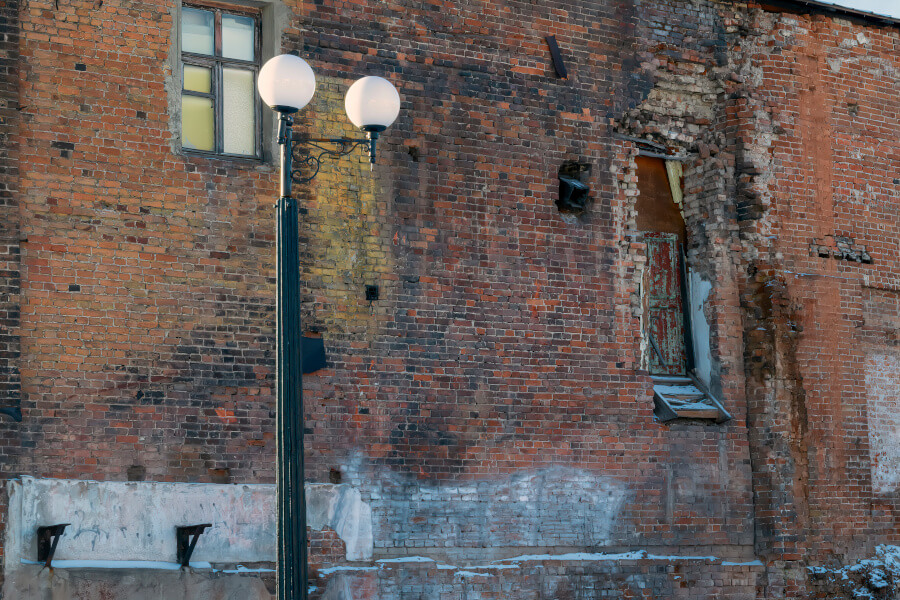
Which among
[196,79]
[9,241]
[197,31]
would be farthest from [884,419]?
[9,241]

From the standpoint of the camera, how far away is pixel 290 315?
668 cm

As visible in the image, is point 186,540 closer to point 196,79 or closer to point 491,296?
point 491,296

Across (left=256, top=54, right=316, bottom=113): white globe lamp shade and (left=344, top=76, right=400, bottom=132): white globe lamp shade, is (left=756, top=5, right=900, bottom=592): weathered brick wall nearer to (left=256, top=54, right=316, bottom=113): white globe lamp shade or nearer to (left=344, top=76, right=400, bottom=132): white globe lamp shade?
(left=344, top=76, right=400, bottom=132): white globe lamp shade

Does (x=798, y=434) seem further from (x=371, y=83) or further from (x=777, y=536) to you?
(x=371, y=83)

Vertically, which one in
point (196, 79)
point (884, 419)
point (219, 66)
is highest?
point (219, 66)

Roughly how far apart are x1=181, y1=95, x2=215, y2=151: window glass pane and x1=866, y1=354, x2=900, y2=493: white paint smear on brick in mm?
7767

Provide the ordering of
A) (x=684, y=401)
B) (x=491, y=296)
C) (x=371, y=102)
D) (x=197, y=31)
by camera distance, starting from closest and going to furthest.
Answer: (x=371, y=102)
(x=197, y=31)
(x=491, y=296)
(x=684, y=401)

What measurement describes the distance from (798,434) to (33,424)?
7.82 meters

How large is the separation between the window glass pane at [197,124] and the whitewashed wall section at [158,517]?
303 cm

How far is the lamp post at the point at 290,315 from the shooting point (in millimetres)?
6402

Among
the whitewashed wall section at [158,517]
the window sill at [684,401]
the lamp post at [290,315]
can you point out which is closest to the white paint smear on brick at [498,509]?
the whitewashed wall section at [158,517]

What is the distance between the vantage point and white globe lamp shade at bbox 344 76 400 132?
280 inches

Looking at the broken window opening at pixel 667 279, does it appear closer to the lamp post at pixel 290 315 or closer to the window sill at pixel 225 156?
the window sill at pixel 225 156

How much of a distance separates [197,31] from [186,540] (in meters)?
4.53
